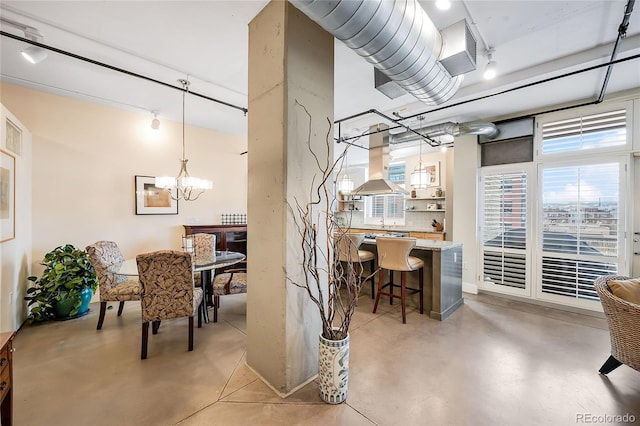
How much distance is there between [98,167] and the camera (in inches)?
158

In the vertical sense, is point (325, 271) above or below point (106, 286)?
above

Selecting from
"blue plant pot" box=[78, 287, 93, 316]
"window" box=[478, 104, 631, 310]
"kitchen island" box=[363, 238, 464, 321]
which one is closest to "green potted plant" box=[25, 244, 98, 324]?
"blue plant pot" box=[78, 287, 93, 316]

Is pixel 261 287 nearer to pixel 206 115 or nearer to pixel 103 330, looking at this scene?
pixel 103 330

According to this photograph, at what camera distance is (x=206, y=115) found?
445 cm

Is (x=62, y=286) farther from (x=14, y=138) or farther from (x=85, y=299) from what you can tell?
(x=14, y=138)

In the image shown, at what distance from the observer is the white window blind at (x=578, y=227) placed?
139 inches

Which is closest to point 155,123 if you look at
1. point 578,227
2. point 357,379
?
point 357,379

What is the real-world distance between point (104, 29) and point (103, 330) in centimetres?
314

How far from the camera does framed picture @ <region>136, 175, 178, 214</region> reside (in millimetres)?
4374

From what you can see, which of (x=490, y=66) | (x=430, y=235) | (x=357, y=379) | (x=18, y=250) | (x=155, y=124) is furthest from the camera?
(x=430, y=235)

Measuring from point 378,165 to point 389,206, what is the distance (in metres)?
3.13

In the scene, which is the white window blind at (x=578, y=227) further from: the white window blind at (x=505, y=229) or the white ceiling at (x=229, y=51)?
the white ceiling at (x=229, y=51)

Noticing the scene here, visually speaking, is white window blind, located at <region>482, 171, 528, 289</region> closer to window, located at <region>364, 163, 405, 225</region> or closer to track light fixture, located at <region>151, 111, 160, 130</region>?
window, located at <region>364, 163, 405, 225</region>

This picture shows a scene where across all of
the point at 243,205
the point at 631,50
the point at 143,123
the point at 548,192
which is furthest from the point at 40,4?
the point at 548,192
